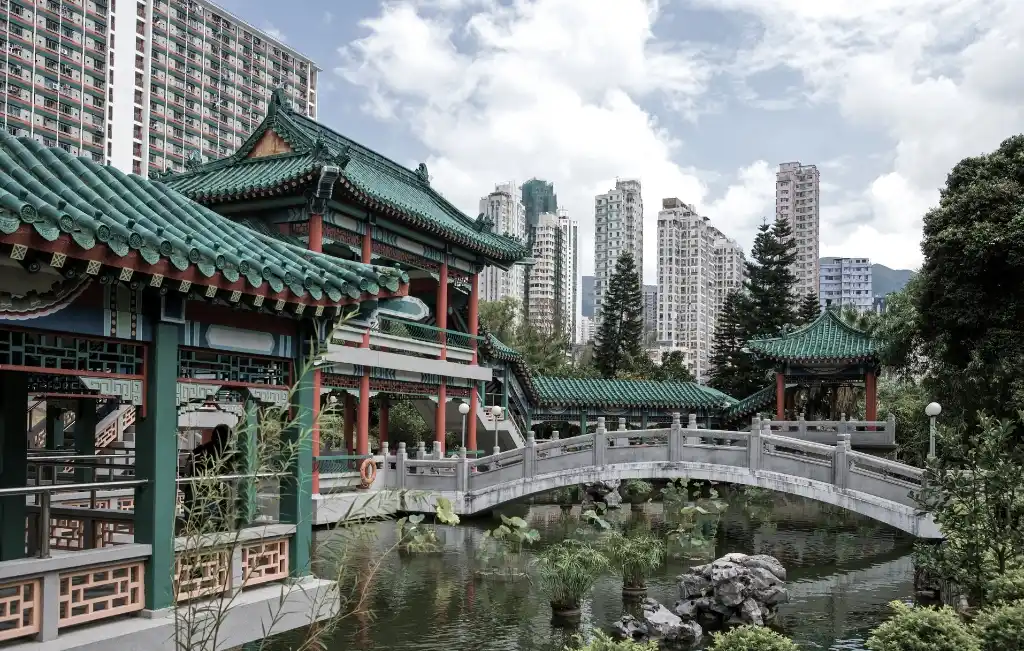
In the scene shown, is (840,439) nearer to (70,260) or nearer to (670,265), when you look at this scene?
(70,260)

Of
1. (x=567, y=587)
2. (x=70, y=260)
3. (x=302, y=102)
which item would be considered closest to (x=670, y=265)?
(x=302, y=102)

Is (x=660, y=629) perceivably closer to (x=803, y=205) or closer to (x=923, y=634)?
(x=923, y=634)

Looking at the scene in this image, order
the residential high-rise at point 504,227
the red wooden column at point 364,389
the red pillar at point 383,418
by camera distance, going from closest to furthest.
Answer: the red wooden column at point 364,389 → the red pillar at point 383,418 → the residential high-rise at point 504,227

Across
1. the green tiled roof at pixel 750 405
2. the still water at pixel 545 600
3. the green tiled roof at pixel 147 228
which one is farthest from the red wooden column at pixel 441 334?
the green tiled roof at pixel 750 405

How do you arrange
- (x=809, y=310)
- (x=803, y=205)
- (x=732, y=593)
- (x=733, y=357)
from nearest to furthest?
1. (x=732, y=593)
2. (x=733, y=357)
3. (x=809, y=310)
4. (x=803, y=205)

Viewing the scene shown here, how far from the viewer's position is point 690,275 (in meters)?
80.4

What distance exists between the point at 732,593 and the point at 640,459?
610 centimetres

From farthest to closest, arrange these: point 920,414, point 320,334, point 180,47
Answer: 1. point 180,47
2. point 920,414
3. point 320,334

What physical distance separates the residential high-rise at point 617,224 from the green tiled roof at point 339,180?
59789 millimetres

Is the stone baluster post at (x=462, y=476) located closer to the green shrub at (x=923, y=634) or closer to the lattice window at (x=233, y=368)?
the lattice window at (x=233, y=368)

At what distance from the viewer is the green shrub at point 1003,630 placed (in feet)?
22.1

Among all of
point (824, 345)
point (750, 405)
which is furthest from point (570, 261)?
point (824, 345)

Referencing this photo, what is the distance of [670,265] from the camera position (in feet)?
260

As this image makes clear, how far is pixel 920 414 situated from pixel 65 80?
49961 mm
